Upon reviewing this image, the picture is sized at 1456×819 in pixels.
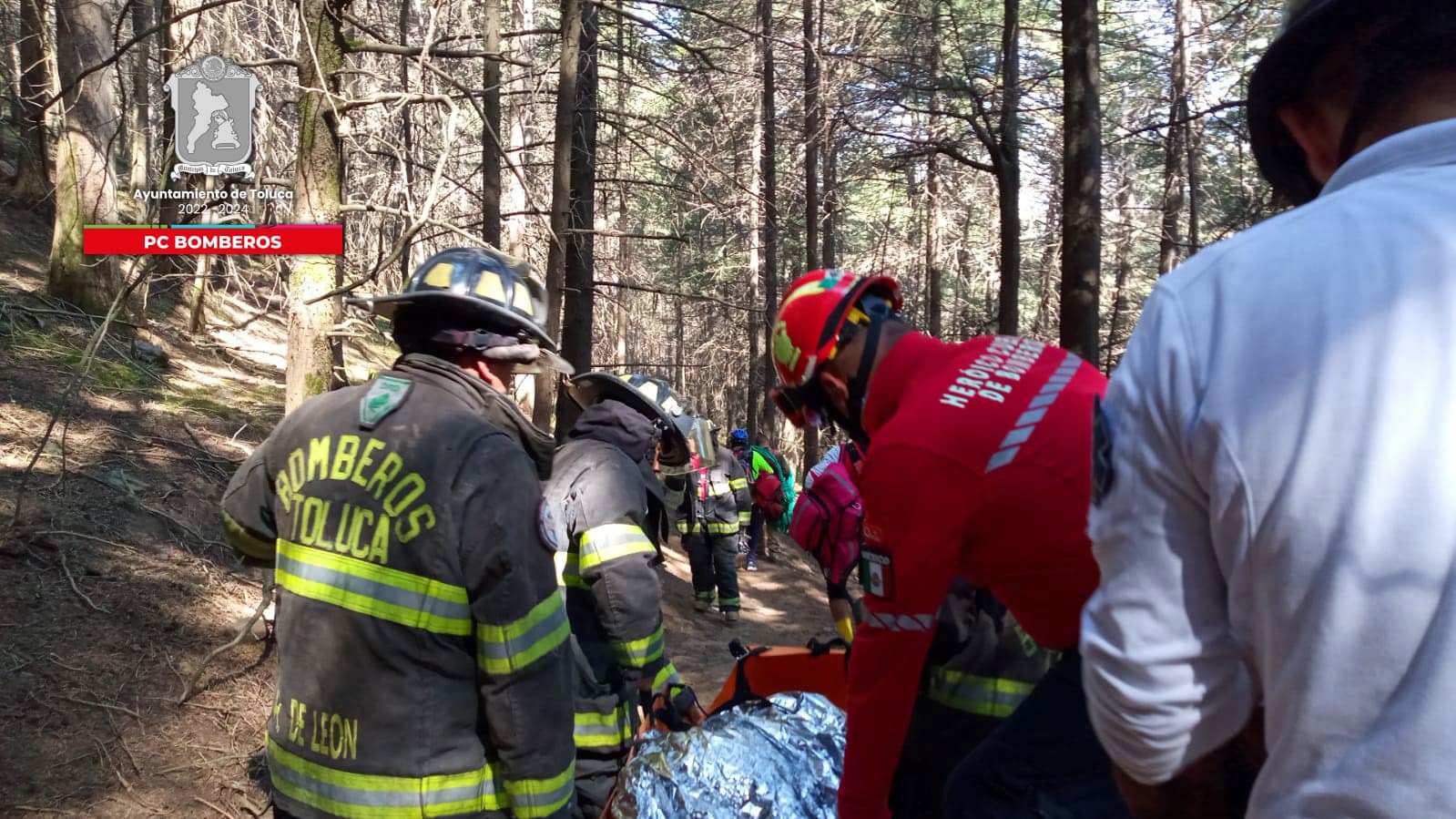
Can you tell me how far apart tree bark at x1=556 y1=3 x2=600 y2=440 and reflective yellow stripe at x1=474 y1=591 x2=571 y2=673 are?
6.59 metres

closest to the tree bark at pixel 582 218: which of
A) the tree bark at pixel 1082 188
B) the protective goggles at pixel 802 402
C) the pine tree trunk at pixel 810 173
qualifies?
the tree bark at pixel 1082 188

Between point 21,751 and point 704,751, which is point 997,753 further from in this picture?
point 21,751

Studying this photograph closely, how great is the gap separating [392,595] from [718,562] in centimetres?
803

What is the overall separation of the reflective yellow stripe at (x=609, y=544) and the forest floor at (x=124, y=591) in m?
2.41

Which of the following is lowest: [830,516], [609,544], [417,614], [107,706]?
[107,706]

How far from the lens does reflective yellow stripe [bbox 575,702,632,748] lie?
342 centimetres

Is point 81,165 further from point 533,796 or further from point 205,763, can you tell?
point 533,796

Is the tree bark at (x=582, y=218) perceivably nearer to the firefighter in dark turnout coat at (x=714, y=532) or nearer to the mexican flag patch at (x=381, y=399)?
the firefighter in dark turnout coat at (x=714, y=532)

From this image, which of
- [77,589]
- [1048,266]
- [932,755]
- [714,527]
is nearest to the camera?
[932,755]

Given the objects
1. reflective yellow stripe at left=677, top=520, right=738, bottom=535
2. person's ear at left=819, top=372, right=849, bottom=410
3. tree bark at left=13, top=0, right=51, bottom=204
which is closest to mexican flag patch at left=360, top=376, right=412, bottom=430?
person's ear at left=819, top=372, right=849, bottom=410

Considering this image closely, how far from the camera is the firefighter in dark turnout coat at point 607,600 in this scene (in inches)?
132

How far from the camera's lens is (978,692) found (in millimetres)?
2318

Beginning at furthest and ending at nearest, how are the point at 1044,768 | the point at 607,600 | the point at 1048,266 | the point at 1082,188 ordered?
the point at 1048,266 → the point at 1082,188 → the point at 607,600 → the point at 1044,768

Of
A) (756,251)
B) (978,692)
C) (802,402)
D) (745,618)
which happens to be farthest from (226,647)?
(756,251)
